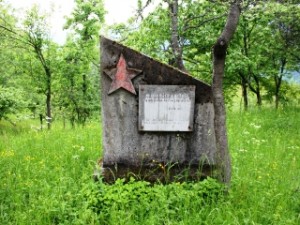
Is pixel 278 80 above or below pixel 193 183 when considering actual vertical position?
above

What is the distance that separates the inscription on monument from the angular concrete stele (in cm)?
8

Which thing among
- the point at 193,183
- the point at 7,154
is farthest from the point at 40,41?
the point at 193,183

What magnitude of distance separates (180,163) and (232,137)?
3.38 metres

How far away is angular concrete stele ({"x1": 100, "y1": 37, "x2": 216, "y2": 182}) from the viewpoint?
17.2 feet

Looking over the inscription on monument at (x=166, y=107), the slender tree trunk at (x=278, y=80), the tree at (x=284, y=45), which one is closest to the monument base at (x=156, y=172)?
the inscription on monument at (x=166, y=107)

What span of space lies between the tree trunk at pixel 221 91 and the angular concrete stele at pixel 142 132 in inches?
14.5

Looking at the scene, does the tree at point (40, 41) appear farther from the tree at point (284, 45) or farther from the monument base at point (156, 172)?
the monument base at point (156, 172)

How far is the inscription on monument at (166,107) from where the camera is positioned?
5.23 metres

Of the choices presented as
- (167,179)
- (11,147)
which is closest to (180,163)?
(167,179)

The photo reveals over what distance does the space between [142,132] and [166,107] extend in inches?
20.1

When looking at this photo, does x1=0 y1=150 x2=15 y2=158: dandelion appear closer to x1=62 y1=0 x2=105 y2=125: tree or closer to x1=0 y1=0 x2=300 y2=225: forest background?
x1=0 y1=0 x2=300 y2=225: forest background

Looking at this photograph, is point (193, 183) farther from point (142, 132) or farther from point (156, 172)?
point (142, 132)

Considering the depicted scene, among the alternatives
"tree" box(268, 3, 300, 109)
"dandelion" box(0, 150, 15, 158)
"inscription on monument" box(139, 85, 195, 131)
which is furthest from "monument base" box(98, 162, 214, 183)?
"tree" box(268, 3, 300, 109)

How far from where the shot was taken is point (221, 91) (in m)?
4.81
